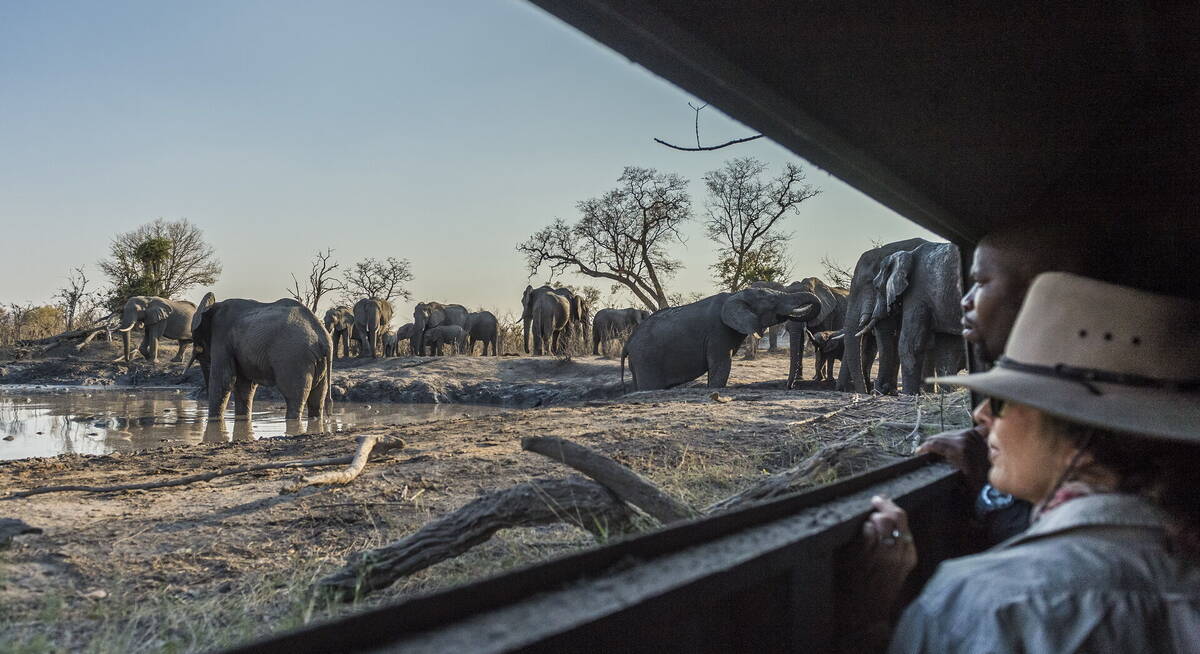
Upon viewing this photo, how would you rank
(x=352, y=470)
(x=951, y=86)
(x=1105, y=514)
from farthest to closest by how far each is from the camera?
1. (x=352, y=470)
2. (x=951, y=86)
3. (x=1105, y=514)

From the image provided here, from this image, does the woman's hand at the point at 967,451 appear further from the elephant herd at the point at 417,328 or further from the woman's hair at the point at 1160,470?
the elephant herd at the point at 417,328

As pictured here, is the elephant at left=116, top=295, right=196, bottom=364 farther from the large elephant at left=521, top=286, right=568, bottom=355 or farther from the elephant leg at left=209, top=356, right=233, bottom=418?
the elephant leg at left=209, top=356, right=233, bottom=418

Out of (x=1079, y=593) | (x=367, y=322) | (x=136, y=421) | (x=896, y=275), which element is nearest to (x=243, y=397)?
(x=136, y=421)

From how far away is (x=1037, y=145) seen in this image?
279cm

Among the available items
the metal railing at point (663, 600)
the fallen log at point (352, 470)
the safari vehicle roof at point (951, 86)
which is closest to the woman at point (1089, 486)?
the metal railing at point (663, 600)

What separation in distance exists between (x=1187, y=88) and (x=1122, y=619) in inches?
83.5

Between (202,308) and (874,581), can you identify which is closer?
(874,581)

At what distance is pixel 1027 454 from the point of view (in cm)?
166

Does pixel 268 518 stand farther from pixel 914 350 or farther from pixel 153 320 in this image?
pixel 153 320

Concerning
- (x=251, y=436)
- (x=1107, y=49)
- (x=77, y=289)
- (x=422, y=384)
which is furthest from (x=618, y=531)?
(x=77, y=289)

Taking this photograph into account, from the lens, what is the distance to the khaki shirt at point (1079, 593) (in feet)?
4.30

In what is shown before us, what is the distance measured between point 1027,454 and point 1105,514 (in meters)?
0.25

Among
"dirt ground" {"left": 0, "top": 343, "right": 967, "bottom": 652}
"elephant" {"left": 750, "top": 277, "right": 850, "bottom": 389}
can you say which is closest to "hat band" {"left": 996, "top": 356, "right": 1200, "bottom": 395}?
"dirt ground" {"left": 0, "top": 343, "right": 967, "bottom": 652}

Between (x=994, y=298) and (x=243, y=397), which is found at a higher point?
(x=994, y=298)
